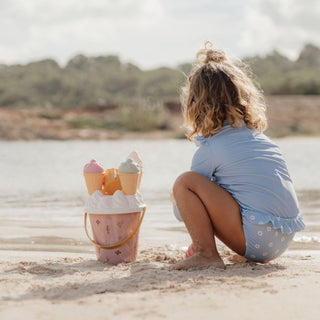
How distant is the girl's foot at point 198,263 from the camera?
2697mm

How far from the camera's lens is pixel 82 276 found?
2.54 meters

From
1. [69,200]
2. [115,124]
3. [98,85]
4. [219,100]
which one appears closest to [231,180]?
[219,100]

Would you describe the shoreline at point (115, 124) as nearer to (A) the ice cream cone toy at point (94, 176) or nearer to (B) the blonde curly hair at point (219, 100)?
(A) the ice cream cone toy at point (94, 176)

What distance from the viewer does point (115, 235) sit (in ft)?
9.74

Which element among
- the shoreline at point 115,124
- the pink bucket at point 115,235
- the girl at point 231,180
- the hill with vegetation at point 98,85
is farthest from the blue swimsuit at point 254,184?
the hill with vegetation at point 98,85

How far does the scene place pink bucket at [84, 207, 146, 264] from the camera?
9.68 feet

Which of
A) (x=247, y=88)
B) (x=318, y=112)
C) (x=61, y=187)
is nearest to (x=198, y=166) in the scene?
(x=247, y=88)

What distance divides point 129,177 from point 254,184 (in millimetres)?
655

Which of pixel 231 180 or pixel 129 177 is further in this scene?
pixel 129 177

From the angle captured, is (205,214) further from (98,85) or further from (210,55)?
(98,85)

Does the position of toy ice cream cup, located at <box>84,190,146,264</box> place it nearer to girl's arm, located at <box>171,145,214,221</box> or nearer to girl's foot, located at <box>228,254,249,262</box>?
girl's arm, located at <box>171,145,214,221</box>

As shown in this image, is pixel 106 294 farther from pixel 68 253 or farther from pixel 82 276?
pixel 68 253

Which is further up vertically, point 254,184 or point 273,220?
point 254,184

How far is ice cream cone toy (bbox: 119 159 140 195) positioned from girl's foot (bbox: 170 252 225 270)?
0.49 metres
